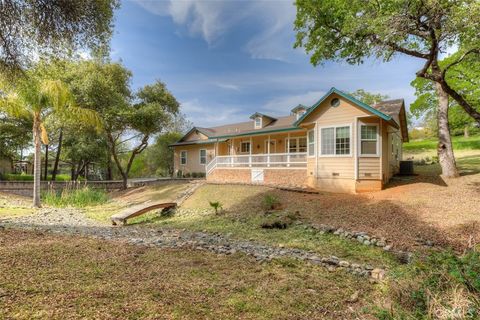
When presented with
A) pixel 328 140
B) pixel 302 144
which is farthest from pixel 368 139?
pixel 302 144

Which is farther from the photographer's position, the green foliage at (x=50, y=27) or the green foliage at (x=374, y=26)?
the green foliage at (x=374, y=26)

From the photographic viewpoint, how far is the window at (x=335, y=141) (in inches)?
495

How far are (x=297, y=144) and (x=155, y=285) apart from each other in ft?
53.7

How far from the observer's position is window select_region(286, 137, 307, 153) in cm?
1877

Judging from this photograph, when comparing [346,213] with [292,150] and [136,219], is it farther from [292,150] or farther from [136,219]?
[292,150]

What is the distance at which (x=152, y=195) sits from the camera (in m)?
17.0

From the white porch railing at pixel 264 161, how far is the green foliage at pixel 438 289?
37.6 feet

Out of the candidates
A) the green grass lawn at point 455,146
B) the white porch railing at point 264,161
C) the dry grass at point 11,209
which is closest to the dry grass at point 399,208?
the white porch railing at point 264,161

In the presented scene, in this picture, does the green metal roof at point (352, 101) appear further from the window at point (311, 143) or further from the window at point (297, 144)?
the window at point (297, 144)

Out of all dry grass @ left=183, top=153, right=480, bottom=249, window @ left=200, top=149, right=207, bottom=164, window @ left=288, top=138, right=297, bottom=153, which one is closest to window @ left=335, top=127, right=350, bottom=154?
dry grass @ left=183, top=153, right=480, bottom=249

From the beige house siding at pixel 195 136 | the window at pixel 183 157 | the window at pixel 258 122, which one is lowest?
the window at pixel 183 157

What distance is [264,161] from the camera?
55.1ft

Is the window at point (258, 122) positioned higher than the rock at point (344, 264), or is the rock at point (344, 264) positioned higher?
the window at point (258, 122)

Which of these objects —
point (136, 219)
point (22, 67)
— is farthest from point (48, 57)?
point (136, 219)
